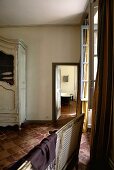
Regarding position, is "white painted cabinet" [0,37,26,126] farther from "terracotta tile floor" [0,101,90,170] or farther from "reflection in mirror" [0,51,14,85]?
"terracotta tile floor" [0,101,90,170]

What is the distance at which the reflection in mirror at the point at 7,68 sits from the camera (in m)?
4.40

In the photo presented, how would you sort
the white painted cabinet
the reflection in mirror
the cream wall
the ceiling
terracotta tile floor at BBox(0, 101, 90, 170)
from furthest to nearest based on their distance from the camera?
the cream wall
the reflection in mirror
the white painted cabinet
the ceiling
terracotta tile floor at BBox(0, 101, 90, 170)

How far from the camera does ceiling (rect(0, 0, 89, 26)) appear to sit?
3.56 metres

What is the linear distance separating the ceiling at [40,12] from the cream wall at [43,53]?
10.3 inches

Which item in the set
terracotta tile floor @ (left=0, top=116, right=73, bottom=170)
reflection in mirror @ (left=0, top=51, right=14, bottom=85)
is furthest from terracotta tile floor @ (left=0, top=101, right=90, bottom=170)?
reflection in mirror @ (left=0, top=51, right=14, bottom=85)

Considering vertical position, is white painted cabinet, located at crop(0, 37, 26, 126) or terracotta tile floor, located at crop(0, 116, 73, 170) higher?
white painted cabinet, located at crop(0, 37, 26, 126)

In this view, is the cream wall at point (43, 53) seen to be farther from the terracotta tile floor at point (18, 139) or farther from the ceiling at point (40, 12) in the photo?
the terracotta tile floor at point (18, 139)

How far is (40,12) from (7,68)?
165cm

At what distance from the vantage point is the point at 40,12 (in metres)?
4.02

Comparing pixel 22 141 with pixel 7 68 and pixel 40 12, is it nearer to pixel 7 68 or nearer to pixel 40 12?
pixel 7 68

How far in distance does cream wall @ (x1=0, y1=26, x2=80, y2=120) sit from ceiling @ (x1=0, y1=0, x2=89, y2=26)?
0.86 ft

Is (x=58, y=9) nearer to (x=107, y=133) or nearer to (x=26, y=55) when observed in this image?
(x=26, y=55)

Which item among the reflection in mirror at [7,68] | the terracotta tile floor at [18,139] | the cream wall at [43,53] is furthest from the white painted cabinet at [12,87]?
the cream wall at [43,53]

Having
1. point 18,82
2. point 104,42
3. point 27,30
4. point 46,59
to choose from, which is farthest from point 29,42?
point 104,42
